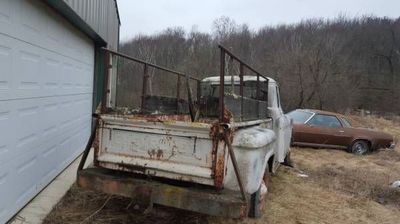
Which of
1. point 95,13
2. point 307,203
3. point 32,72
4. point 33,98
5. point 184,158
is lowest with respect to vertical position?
point 307,203

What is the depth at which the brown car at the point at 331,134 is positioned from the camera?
15227 millimetres

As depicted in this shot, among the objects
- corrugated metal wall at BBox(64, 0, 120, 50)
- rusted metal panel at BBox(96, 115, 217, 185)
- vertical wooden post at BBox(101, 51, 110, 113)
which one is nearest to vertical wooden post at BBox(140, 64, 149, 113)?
vertical wooden post at BBox(101, 51, 110, 113)

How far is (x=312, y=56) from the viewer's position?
34781 mm

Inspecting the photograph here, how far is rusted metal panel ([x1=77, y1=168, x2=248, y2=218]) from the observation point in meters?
4.54

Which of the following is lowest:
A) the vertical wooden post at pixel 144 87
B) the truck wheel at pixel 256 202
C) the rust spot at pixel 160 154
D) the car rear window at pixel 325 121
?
the truck wheel at pixel 256 202

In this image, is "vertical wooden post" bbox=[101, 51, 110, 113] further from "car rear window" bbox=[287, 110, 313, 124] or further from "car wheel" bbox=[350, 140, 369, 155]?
"car wheel" bbox=[350, 140, 369, 155]

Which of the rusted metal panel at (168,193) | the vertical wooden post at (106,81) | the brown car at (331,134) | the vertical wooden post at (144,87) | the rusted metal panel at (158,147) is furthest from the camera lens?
the brown car at (331,134)

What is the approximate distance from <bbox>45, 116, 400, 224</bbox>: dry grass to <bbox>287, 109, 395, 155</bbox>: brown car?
3067 mm

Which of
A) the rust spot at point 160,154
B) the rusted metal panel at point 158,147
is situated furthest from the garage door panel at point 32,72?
the rust spot at point 160,154

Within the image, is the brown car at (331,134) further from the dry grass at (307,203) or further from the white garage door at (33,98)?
the white garage door at (33,98)

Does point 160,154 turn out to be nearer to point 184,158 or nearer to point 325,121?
point 184,158

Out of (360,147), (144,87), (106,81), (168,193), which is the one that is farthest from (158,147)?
(360,147)

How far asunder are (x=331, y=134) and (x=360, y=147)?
1214 mm

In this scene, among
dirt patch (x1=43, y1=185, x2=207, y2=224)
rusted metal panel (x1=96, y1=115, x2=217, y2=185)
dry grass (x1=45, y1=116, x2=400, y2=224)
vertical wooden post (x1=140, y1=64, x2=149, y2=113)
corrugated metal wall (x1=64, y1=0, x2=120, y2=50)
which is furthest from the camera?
corrugated metal wall (x1=64, y1=0, x2=120, y2=50)
